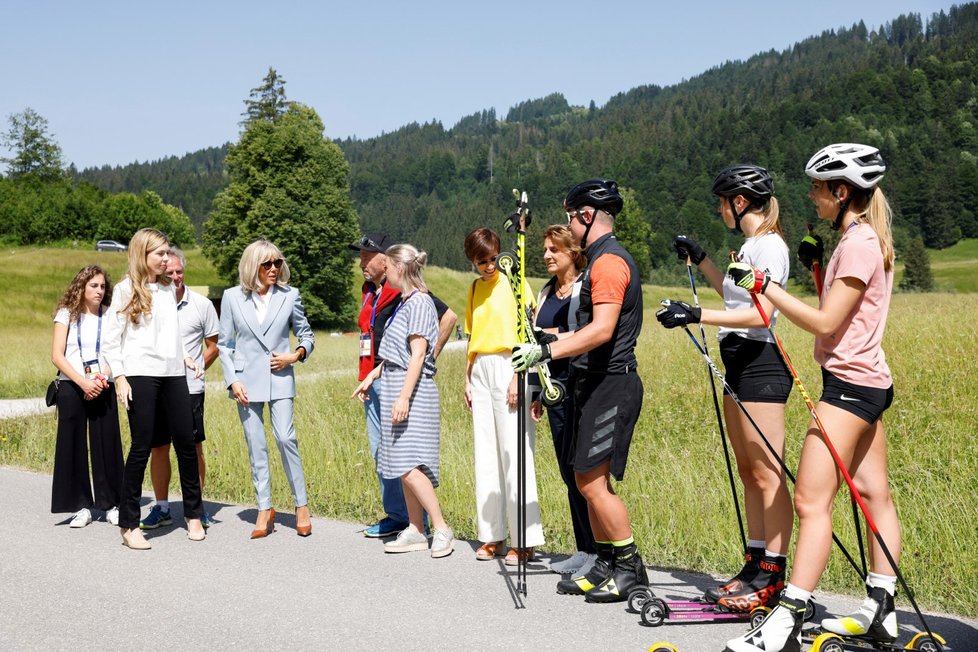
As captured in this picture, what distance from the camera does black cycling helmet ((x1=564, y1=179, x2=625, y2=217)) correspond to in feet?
16.7

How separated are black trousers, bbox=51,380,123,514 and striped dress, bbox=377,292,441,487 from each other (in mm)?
2710

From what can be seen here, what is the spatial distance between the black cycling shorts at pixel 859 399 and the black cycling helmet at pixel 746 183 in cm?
114

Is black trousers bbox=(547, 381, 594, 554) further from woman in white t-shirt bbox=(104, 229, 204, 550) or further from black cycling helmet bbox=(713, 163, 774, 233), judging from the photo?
woman in white t-shirt bbox=(104, 229, 204, 550)

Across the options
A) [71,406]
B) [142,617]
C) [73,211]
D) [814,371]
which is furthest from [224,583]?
[73,211]

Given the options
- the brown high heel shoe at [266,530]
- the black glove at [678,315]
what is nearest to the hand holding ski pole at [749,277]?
the black glove at [678,315]

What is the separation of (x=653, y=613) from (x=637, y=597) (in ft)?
0.69

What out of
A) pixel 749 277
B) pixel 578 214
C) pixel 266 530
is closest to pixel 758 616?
pixel 749 277

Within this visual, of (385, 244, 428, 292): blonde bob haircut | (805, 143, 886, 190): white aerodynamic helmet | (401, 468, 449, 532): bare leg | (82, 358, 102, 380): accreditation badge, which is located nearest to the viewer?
(805, 143, 886, 190): white aerodynamic helmet

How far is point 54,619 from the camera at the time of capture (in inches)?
195

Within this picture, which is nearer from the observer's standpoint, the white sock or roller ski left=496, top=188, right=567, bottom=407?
the white sock

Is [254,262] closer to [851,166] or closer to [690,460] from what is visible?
[690,460]

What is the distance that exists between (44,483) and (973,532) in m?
8.29

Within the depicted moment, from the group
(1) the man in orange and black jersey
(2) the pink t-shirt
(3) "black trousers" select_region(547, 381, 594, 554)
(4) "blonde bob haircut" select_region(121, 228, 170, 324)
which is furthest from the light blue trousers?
(2) the pink t-shirt

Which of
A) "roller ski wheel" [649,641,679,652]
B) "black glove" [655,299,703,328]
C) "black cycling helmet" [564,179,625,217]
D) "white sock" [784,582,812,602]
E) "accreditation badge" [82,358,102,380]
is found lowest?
"roller ski wheel" [649,641,679,652]
